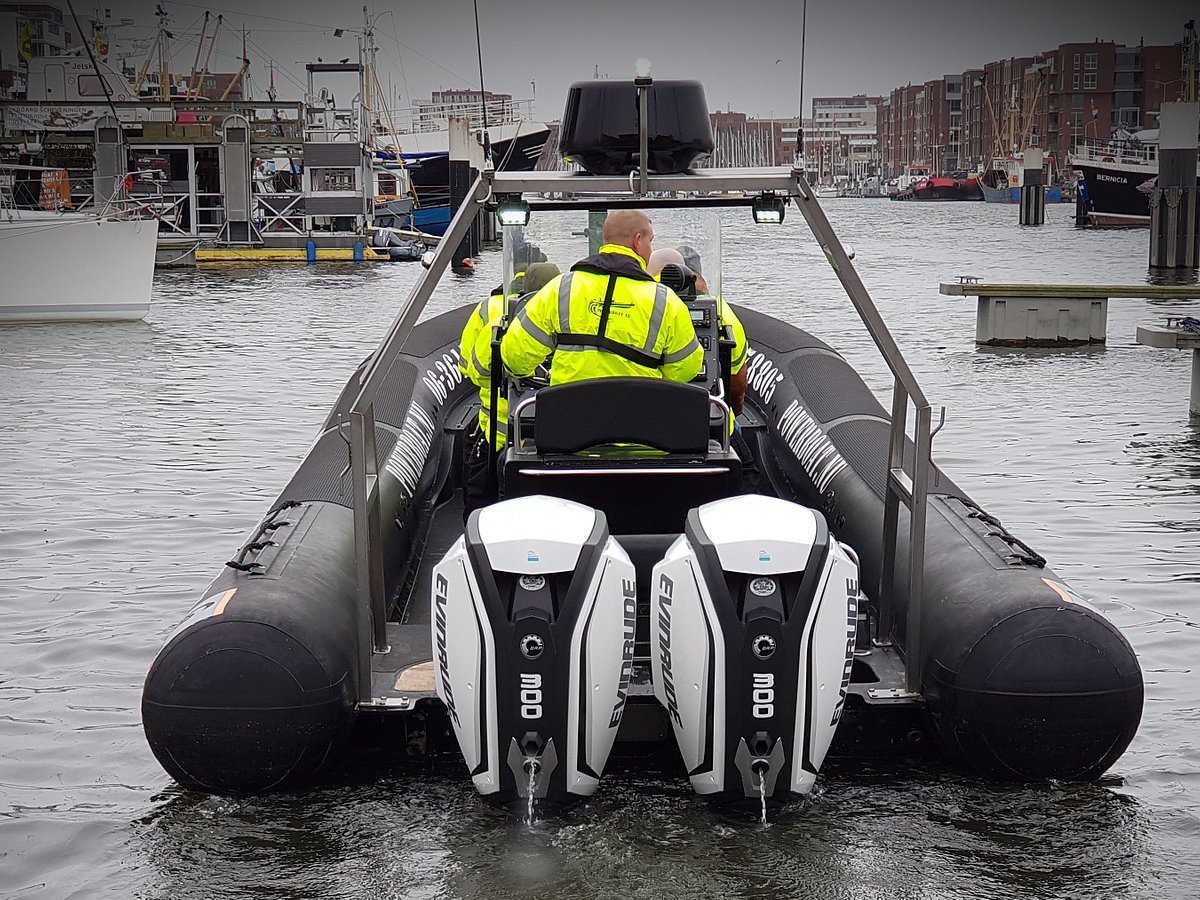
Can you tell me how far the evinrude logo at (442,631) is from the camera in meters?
3.58

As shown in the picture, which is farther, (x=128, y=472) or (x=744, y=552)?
(x=128, y=472)

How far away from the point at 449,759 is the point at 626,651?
916 millimetres

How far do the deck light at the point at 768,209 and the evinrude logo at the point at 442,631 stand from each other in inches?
62.6

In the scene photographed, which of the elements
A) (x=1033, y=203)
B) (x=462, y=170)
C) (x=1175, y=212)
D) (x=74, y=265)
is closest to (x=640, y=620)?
(x=74, y=265)

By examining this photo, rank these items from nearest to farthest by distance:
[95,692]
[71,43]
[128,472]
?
[95,692] → [128,472] → [71,43]

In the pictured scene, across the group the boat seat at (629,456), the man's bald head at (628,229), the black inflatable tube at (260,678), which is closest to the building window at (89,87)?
the man's bald head at (628,229)

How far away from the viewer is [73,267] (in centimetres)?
1908

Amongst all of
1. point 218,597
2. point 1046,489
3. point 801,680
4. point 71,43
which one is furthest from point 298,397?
point 71,43

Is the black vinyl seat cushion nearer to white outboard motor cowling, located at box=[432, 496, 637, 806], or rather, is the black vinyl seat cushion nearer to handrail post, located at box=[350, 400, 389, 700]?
handrail post, located at box=[350, 400, 389, 700]

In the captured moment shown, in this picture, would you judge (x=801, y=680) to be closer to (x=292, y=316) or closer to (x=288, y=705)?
(x=288, y=705)

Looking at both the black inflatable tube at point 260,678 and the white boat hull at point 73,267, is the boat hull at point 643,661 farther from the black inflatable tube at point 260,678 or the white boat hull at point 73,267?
the white boat hull at point 73,267

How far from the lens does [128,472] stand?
9406 mm

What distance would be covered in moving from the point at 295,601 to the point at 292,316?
17.3 meters

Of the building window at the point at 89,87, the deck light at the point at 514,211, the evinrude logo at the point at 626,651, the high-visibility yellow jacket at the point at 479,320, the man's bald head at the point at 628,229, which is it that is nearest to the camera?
the evinrude logo at the point at 626,651
